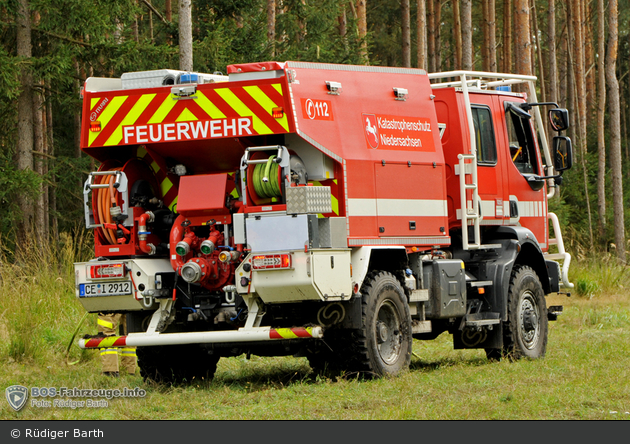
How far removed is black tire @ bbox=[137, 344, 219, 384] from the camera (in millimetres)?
9695

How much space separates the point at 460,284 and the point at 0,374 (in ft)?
16.7

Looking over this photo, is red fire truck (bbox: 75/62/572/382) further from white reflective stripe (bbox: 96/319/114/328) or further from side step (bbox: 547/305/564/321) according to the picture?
side step (bbox: 547/305/564/321)

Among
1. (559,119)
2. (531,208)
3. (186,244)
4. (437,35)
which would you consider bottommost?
(186,244)

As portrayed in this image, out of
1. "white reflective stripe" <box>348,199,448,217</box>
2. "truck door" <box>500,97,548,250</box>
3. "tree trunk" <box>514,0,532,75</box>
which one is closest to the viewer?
"white reflective stripe" <box>348,199,448,217</box>

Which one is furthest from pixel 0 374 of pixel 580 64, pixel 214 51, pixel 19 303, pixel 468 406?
pixel 580 64

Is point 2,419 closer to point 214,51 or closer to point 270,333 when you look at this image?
point 270,333

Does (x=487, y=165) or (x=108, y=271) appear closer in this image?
(x=108, y=271)

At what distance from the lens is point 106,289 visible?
28.9ft

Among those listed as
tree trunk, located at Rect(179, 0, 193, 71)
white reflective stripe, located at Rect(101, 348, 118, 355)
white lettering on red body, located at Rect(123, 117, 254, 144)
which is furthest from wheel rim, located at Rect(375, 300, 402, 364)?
tree trunk, located at Rect(179, 0, 193, 71)

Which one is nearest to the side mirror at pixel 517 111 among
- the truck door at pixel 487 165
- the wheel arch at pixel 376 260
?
the truck door at pixel 487 165

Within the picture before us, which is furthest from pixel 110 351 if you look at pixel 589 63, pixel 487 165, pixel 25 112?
pixel 589 63

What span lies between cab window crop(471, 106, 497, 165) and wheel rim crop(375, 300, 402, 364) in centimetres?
250

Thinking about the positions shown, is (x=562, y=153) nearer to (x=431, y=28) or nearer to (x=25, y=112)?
(x=25, y=112)

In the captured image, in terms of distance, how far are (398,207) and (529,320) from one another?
3.00 meters
